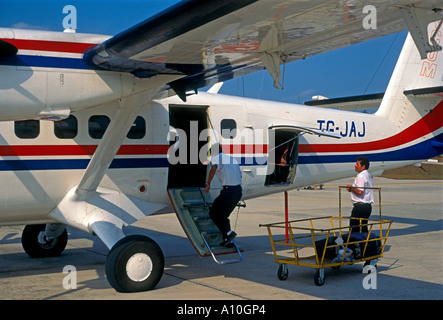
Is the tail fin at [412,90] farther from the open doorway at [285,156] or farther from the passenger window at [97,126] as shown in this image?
the passenger window at [97,126]

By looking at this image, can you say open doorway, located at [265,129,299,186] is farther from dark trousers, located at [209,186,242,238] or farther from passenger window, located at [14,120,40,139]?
passenger window, located at [14,120,40,139]

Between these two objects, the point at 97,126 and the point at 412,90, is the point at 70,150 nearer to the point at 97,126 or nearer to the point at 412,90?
the point at 97,126

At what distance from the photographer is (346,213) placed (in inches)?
685

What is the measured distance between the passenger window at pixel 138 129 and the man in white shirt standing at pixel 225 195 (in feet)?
4.02

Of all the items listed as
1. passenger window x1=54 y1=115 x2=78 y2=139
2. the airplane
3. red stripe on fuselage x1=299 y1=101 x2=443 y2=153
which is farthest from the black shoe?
red stripe on fuselage x1=299 y1=101 x2=443 y2=153

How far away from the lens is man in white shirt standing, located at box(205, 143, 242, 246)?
7.86 m

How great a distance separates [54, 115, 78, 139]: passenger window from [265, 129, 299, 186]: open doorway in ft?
12.1

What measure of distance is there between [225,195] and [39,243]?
3.84 meters

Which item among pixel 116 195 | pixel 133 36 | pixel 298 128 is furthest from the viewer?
pixel 298 128

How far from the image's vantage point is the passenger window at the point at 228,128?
915cm

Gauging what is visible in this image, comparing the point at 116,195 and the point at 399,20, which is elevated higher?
the point at 399,20
